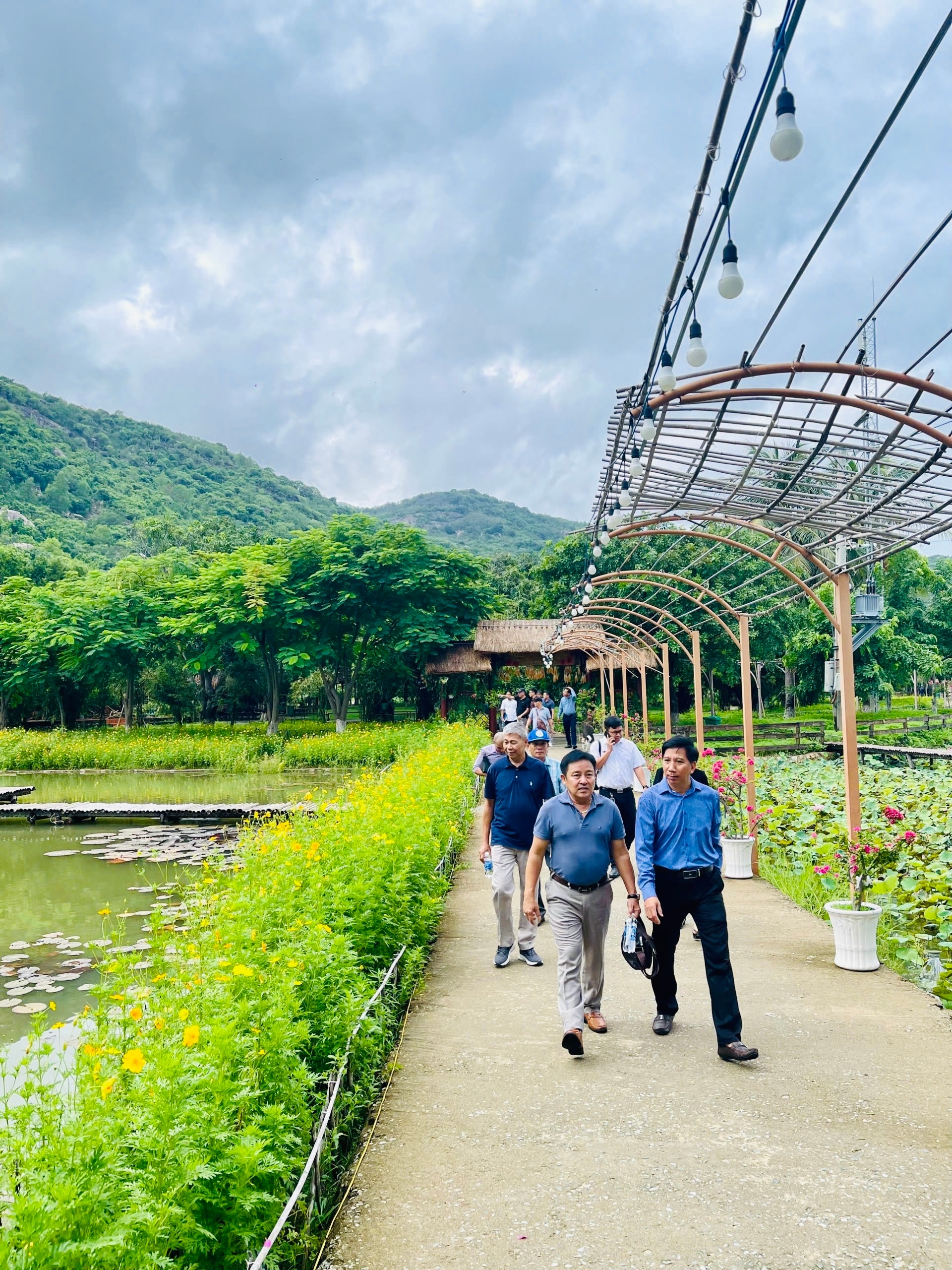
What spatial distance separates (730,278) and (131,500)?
241 ft

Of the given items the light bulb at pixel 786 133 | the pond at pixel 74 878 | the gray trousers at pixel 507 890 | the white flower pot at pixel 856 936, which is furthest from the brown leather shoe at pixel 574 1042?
the light bulb at pixel 786 133

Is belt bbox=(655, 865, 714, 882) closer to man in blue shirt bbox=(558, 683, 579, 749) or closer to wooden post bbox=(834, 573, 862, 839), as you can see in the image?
wooden post bbox=(834, 573, 862, 839)

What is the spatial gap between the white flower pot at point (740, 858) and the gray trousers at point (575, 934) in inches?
180

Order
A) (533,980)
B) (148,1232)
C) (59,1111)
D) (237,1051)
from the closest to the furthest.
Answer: (148,1232) < (59,1111) < (237,1051) < (533,980)

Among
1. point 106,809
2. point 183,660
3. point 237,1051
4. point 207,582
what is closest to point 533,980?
point 237,1051

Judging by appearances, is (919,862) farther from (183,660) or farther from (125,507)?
(125,507)

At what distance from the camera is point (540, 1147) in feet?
10.9

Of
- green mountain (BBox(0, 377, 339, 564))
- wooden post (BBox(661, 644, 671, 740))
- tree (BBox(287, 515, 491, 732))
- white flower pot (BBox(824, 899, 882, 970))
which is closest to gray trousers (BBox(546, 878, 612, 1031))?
white flower pot (BBox(824, 899, 882, 970))

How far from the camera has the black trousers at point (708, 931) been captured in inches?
161

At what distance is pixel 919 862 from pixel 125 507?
6998cm

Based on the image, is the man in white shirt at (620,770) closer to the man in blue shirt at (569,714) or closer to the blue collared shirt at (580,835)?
the blue collared shirt at (580,835)

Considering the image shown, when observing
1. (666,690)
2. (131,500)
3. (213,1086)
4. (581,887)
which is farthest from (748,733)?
(131,500)

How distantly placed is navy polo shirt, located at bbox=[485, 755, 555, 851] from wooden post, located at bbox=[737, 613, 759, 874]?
3338mm

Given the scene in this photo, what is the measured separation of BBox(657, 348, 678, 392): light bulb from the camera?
420 centimetres
